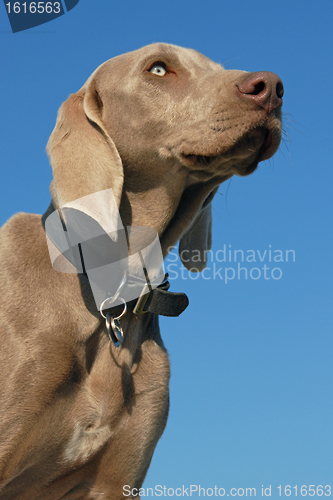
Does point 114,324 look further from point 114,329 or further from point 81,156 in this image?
point 81,156

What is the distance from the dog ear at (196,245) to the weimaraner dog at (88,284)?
532mm

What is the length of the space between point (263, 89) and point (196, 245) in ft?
4.78

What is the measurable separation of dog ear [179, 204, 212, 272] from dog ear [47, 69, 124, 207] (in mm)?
1096

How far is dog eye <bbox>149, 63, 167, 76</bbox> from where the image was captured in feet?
11.2

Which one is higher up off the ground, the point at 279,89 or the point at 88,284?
the point at 279,89

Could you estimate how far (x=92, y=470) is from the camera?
3.26m

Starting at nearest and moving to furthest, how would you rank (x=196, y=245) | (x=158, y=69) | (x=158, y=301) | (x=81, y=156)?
(x=81, y=156), (x=158, y=301), (x=158, y=69), (x=196, y=245)

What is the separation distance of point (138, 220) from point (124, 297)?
19.6 inches

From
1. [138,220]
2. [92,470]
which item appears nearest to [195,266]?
[138,220]

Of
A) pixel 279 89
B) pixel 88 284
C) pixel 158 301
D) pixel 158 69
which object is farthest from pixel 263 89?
pixel 88 284

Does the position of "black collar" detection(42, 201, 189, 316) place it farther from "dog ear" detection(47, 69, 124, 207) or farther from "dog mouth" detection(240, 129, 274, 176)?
"dog mouth" detection(240, 129, 274, 176)

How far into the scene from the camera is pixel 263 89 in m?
2.96

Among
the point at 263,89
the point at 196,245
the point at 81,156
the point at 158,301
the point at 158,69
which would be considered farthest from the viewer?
the point at 196,245

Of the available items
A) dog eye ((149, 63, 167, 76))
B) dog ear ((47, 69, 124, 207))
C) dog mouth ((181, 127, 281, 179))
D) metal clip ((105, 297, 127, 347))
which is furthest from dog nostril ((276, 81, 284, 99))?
metal clip ((105, 297, 127, 347))
